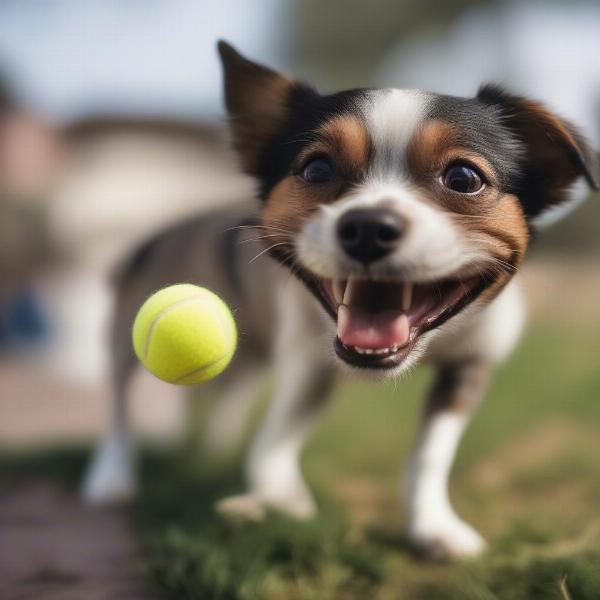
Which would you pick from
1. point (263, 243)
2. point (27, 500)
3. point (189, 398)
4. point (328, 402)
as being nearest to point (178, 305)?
point (263, 243)

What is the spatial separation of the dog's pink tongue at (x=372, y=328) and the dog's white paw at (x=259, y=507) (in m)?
0.98

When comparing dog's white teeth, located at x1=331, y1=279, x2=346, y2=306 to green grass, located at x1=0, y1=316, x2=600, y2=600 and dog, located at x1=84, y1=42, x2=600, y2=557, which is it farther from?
green grass, located at x1=0, y1=316, x2=600, y2=600

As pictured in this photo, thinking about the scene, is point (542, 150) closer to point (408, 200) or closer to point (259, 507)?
point (408, 200)

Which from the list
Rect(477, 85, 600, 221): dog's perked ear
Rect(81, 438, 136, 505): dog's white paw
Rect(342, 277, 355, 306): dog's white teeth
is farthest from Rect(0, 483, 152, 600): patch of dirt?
Rect(477, 85, 600, 221): dog's perked ear

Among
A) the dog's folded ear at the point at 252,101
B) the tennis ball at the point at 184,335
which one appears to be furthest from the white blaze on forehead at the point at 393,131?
the tennis ball at the point at 184,335

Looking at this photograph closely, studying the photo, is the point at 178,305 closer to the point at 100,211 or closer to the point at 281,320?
the point at 281,320

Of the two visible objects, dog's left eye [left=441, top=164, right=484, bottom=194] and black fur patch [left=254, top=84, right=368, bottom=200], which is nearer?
dog's left eye [left=441, top=164, right=484, bottom=194]

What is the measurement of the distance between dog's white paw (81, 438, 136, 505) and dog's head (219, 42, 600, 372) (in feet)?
4.85

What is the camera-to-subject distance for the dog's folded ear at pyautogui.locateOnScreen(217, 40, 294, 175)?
2.65 metres

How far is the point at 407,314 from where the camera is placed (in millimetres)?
2234

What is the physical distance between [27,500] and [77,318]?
15.9ft

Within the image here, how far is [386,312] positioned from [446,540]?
1.00 meters

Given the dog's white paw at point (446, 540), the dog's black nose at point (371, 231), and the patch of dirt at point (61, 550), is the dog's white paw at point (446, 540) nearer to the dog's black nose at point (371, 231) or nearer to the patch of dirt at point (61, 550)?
the patch of dirt at point (61, 550)

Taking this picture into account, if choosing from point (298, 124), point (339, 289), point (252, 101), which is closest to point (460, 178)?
point (339, 289)
